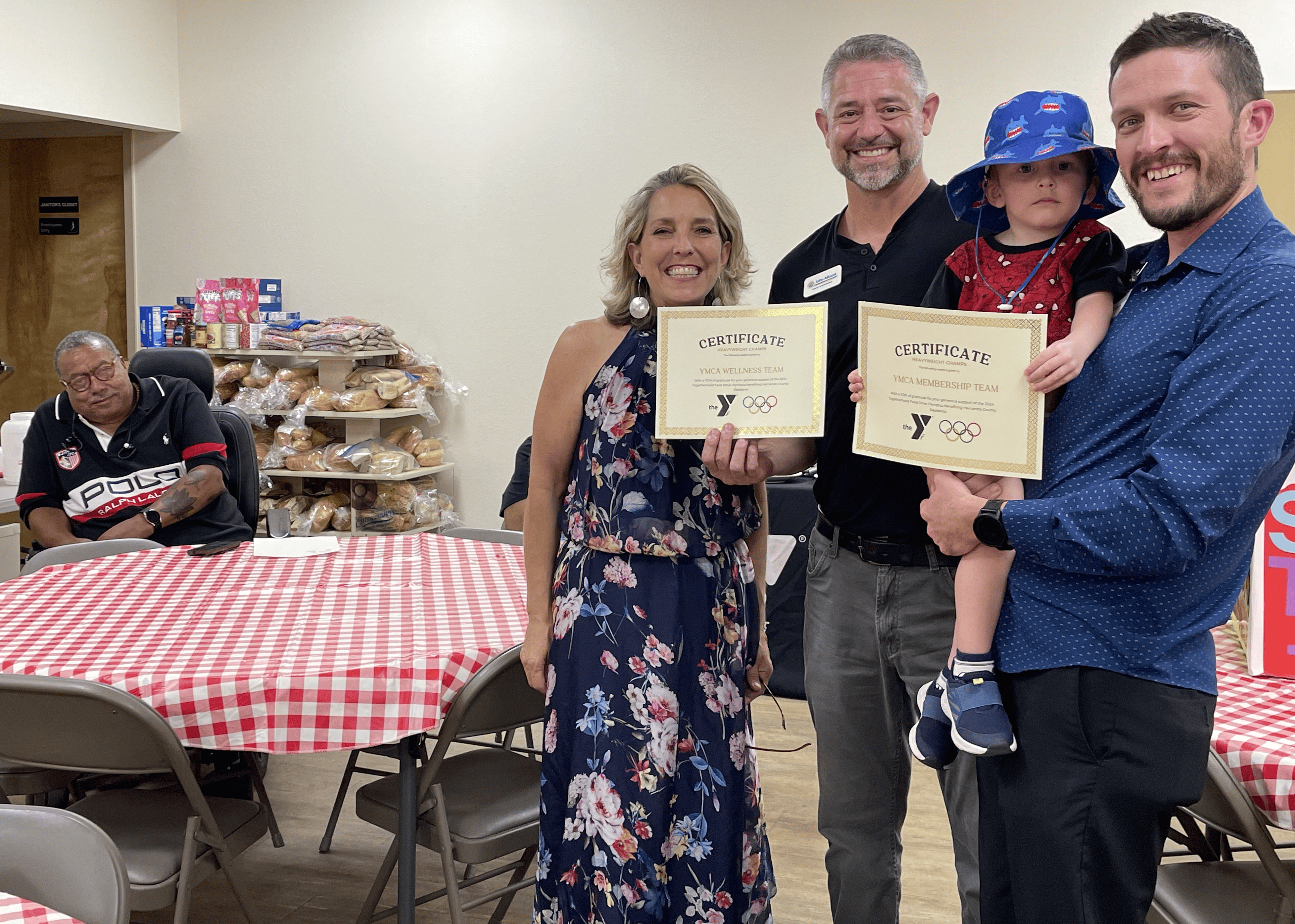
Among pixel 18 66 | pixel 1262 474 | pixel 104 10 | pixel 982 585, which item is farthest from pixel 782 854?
pixel 104 10

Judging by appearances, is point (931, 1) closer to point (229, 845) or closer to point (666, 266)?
point (666, 266)

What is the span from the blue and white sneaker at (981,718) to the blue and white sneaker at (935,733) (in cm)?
10

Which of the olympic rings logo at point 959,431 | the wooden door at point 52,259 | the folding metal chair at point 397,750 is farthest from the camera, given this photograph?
the wooden door at point 52,259

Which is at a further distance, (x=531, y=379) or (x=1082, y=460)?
(x=531, y=379)

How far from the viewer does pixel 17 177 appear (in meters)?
7.48

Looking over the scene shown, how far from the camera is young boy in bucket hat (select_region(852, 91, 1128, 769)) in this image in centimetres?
155

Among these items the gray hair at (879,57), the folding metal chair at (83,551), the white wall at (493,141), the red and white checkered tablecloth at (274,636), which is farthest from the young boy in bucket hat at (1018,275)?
the white wall at (493,141)

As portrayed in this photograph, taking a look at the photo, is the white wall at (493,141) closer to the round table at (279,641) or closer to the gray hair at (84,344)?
the gray hair at (84,344)

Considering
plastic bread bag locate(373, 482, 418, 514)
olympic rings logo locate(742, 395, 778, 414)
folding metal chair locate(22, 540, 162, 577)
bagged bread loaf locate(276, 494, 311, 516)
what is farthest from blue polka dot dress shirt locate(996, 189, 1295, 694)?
bagged bread loaf locate(276, 494, 311, 516)

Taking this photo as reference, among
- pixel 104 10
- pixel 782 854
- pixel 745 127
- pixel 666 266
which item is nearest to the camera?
pixel 666 266

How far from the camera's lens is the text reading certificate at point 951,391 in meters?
1.56

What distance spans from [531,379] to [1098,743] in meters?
5.27

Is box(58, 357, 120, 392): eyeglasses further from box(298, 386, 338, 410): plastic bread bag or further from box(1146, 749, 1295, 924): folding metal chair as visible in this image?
box(1146, 749, 1295, 924): folding metal chair

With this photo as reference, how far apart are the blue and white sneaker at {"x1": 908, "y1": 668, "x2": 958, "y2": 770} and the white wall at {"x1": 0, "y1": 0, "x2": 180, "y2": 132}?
6.09 meters
